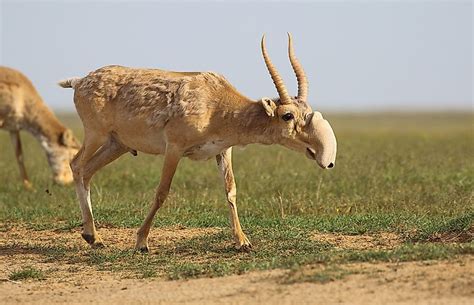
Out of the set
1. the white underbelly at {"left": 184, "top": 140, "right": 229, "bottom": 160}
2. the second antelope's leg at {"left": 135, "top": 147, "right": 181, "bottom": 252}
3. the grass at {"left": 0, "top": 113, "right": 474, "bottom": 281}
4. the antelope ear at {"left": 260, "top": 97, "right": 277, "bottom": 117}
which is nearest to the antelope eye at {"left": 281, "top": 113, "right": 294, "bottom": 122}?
the antelope ear at {"left": 260, "top": 97, "right": 277, "bottom": 117}

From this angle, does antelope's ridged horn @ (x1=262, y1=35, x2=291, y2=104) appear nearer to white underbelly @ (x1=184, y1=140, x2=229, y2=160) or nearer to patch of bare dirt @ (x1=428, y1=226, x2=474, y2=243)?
white underbelly @ (x1=184, y1=140, x2=229, y2=160)

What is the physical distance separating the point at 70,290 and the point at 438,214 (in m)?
5.27

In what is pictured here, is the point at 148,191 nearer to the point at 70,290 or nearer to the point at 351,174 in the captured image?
the point at 351,174

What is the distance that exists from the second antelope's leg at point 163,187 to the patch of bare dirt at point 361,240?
174 cm

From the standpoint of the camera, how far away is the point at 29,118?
734 inches

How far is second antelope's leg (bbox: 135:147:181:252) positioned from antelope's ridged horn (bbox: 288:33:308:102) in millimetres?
1464

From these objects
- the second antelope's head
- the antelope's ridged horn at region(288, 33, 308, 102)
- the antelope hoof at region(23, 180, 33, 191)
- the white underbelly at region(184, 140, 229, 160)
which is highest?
the antelope's ridged horn at region(288, 33, 308, 102)

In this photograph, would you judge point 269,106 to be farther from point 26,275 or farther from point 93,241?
point 26,275

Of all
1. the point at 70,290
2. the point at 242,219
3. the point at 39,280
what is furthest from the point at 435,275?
the point at 242,219

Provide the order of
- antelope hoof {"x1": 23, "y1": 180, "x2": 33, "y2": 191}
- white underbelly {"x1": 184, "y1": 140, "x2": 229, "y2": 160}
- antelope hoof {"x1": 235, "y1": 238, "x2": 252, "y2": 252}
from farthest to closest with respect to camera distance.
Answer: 1. antelope hoof {"x1": 23, "y1": 180, "x2": 33, "y2": 191}
2. white underbelly {"x1": 184, "y1": 140, "x2": 229, "y2": 160}
3. antelope hoof {"x1": 235, "y1": 238, "x2": 252, "y2": 252}

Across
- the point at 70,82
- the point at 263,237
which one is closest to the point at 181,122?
the point at 263,237

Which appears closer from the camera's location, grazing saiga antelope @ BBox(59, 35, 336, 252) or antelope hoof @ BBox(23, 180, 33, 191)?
grazing saiga antelope @ BBox(59, 35, 336, 252)

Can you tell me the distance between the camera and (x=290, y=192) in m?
13.5

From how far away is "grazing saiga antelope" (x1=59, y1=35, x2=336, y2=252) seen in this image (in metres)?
9.36
